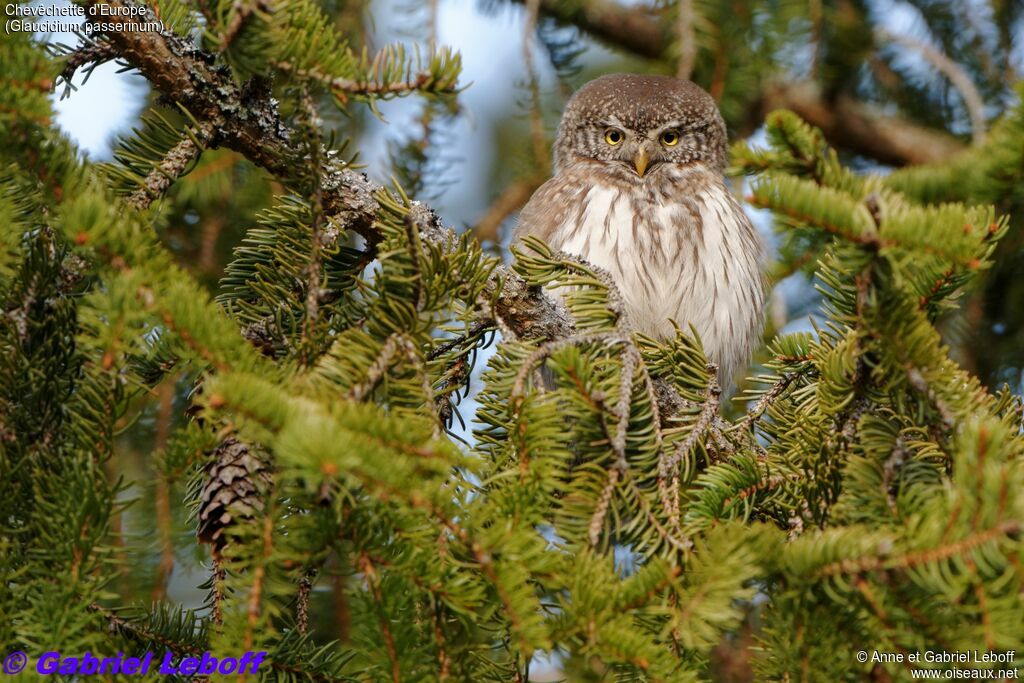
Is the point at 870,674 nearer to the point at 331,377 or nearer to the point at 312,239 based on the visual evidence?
the point at 331,377

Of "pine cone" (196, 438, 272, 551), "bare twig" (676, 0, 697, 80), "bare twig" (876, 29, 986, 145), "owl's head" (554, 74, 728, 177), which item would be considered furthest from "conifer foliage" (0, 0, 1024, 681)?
"bare twig" (876, 29, 986, 145)

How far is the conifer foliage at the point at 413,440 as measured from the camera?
137cm

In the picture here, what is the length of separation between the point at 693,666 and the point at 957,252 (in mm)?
796

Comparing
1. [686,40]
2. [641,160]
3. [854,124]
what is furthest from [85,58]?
[854,124]

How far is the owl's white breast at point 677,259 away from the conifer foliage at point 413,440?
1240 mm

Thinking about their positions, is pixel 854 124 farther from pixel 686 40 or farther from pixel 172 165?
pixel 172 165

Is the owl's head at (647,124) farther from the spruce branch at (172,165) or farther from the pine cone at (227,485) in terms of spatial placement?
the pine cone at (227,485)

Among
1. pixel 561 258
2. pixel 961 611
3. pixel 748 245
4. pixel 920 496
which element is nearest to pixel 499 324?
pixel 561 258

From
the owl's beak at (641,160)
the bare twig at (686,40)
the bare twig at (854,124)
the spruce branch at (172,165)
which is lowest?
the bare twig at (854,124)

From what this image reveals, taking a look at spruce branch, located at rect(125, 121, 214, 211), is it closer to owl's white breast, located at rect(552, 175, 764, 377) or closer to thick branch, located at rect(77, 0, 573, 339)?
thick branch, located at rect(77, 0, 573, 339)

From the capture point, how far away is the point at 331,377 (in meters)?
1.52

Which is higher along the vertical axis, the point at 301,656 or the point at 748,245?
the point at 301,656

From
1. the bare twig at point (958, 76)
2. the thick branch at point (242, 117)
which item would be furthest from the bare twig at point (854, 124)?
the thick branch at point (242, 117)

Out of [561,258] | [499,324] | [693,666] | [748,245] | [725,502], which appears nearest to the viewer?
[693,666]
